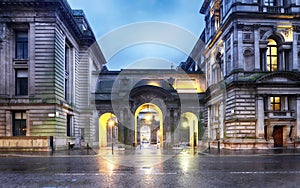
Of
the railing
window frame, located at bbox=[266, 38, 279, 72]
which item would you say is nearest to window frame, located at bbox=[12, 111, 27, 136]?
the railing

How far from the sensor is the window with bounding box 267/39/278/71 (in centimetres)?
3962

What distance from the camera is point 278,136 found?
38438 millimetres

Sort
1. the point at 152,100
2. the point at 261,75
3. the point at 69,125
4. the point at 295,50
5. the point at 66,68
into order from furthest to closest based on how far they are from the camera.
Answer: the point at 152,100, the point at 66,68, the point at 69,125, the point at 295,50, the point at 261,75

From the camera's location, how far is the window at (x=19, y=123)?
113ft

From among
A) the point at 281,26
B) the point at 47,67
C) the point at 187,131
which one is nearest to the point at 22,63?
the point at 47,67

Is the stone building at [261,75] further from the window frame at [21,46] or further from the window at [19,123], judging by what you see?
the window frame at [21,46]

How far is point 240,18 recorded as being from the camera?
123ft

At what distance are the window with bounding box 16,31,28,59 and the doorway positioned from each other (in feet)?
95.8

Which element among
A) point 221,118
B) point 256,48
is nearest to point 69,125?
point 221,118

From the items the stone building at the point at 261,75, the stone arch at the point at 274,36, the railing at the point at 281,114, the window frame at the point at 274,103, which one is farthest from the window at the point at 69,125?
the stone arch at the point at 274,36

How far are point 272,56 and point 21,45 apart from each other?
94.7 ft

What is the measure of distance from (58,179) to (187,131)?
168ft

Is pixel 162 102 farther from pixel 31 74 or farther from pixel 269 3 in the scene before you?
pixel 31 74

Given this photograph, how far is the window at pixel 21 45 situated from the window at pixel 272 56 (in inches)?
1093
